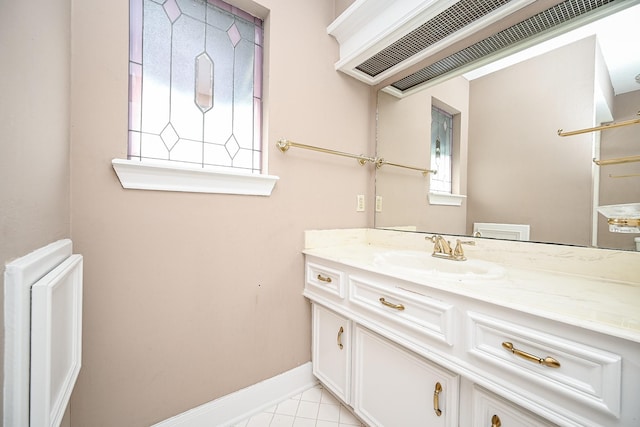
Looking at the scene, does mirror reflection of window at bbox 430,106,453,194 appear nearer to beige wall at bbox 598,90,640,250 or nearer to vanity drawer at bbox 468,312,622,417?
beige wall at bbox 598,90,640,250

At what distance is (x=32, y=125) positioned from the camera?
564 millimetres

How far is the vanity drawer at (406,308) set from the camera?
31.0 inches

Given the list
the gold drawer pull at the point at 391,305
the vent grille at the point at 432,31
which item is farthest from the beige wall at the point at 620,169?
the gold drawer pull at the point at 391,305

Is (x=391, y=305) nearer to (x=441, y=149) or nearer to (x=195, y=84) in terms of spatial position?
(x=441, y=149)

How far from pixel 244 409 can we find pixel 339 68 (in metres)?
1.94

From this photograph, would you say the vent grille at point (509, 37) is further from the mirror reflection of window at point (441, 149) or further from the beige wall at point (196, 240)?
the beige wall at point (196, 240)

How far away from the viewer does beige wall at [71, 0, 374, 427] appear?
0.92m

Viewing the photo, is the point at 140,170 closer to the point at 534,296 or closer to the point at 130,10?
the point at 130,10

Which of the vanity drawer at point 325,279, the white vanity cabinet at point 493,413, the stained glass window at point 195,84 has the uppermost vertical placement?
the stained glass window at point 195,84

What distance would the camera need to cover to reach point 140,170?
98 cm

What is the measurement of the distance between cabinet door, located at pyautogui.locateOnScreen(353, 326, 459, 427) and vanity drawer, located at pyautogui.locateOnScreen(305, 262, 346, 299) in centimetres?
20

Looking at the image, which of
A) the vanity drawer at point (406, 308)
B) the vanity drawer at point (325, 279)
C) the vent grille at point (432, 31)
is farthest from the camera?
the vanity drawer at point (325, 279)

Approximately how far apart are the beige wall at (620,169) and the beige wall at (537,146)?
40mm

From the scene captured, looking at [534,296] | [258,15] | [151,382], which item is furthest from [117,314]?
[258,15]
